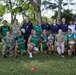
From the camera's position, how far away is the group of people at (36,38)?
39.2 feet

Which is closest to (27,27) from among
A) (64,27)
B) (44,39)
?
(44,39)

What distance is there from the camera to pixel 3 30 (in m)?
12.5

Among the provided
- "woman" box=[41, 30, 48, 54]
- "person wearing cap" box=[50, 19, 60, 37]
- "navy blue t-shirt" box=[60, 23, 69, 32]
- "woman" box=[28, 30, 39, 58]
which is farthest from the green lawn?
"navy blue t-shirt" box=[60, 23, 69, 32]

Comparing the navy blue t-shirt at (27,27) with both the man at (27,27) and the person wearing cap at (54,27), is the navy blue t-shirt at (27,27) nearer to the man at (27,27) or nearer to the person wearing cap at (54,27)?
the man at (27,27)

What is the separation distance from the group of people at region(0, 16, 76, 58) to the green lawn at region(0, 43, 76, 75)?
15.1 inches

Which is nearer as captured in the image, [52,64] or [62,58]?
[52,64]

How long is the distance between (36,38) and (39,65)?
2.37m

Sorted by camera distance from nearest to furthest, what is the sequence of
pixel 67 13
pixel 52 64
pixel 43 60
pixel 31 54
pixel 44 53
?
pixel 52 64, pixel 43 60, pixel 31 54, pixel 44 53, pixel 67 13

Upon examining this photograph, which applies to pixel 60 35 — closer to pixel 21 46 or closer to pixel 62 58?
pixel 62 58

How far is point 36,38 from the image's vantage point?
12.3 m

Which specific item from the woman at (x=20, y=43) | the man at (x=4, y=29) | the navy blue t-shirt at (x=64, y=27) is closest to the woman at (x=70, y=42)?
the navy blue t-shirt at (x=64, y=27)

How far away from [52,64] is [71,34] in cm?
242

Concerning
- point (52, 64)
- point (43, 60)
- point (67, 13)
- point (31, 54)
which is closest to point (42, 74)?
point (52, 64)

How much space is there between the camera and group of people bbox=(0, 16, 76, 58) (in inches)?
471
